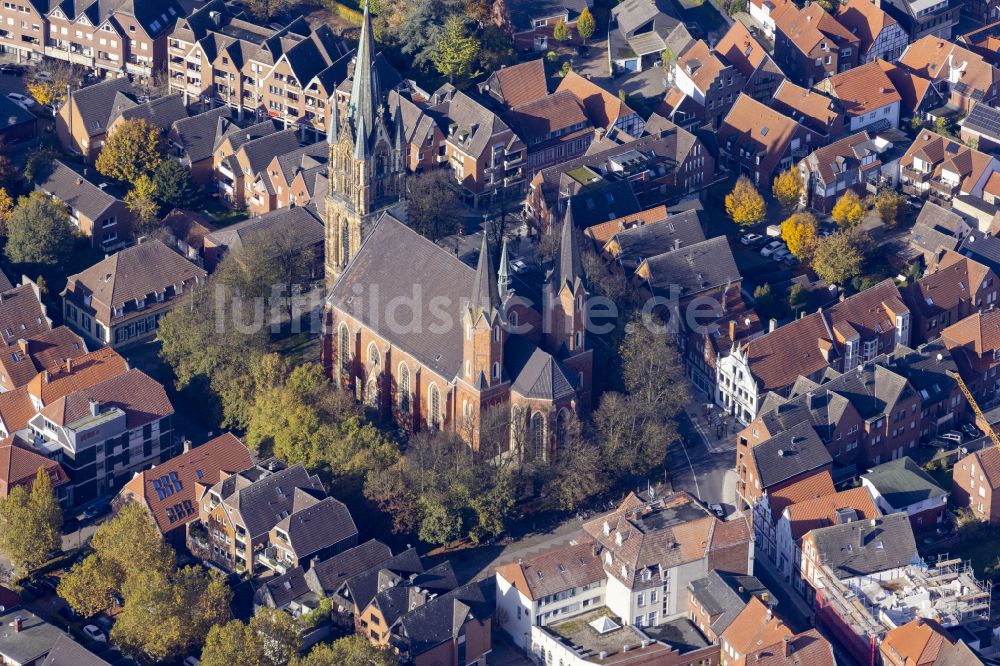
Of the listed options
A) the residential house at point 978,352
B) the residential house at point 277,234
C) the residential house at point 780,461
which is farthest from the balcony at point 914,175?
the residential house at point 277,234

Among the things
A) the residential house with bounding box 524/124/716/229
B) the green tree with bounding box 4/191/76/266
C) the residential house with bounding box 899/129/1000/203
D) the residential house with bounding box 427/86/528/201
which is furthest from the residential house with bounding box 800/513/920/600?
the green tree with bounding box 4/191/76/266

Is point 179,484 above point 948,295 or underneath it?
underneath

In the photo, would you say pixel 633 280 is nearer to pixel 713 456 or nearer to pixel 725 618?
pixel 713 456

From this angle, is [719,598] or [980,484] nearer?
[719,598]

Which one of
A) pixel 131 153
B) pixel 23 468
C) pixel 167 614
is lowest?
pixel 167 614

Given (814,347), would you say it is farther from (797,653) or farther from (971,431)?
(797,653)

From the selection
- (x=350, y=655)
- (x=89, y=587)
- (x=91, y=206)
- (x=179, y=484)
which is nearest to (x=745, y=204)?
(x=91, y=206)

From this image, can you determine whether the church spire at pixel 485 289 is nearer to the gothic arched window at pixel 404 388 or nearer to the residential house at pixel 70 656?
the gothic arched window at pixel 404 388
